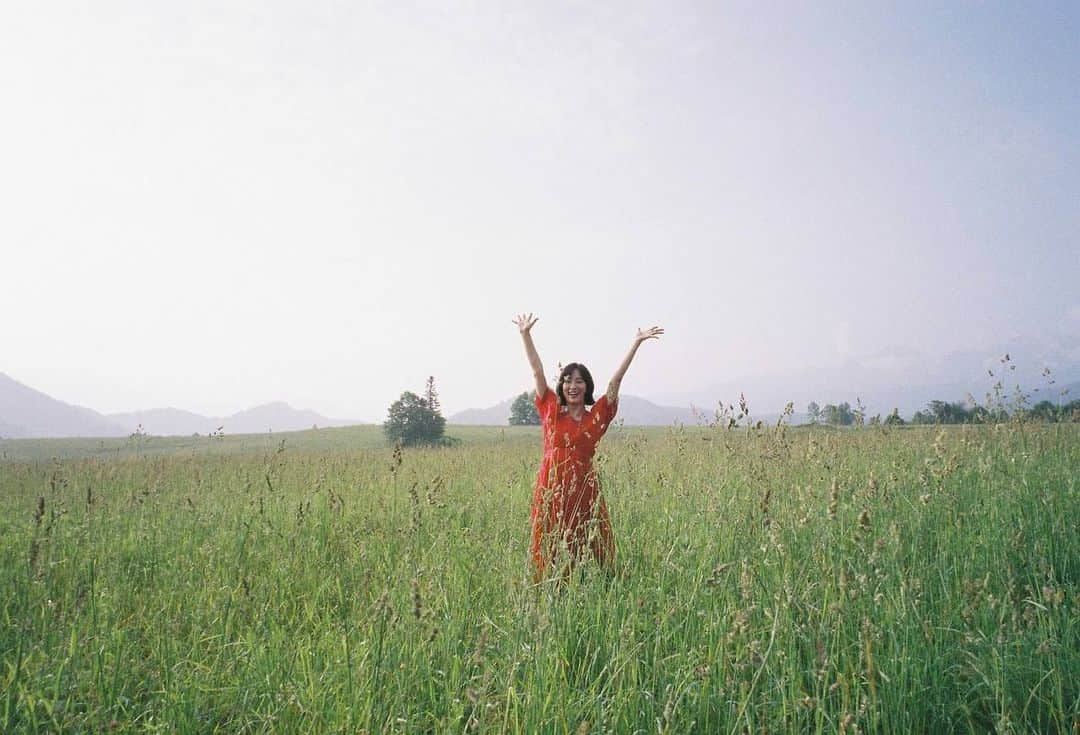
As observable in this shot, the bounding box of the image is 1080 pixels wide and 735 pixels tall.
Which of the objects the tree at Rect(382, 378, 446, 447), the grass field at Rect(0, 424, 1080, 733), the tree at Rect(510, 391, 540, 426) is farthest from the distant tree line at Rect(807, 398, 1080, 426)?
the tree at Rect(510, 391, 540, 426)

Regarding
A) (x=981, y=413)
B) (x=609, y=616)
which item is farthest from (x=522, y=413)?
(x=609, y=616)

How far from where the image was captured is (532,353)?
4949 mm

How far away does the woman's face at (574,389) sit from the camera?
4859 millimetres

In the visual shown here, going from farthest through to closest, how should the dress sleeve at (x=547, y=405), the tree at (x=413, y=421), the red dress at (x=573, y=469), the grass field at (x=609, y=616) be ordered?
the tree at (x=413, y=421)
the dress sleeve at (x=547, y=405)
the red dress at (x=573, y=469)
the grass field at (x=609, y=616)

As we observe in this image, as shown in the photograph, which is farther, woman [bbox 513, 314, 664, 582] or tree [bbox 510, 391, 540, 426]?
tree [bbox 510, 391, 540, 426]

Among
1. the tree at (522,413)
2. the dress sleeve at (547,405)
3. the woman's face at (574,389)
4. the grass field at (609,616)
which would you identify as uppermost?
the tree at (522,413)

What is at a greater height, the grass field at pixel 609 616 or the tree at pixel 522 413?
the tree at pixel 522 413

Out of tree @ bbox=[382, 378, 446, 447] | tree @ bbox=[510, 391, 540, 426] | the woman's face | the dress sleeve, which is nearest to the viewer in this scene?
the dress sleeve

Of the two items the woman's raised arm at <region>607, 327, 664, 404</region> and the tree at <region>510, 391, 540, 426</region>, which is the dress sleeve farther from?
the tree at <region>510, 391, 540, 426</region>

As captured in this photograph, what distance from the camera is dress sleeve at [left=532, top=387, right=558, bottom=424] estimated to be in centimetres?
466

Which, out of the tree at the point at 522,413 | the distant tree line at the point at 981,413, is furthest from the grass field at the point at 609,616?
the tree at the point at 522,413

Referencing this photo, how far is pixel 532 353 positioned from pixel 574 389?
496 mm

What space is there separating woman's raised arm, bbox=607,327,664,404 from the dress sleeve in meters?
0.49

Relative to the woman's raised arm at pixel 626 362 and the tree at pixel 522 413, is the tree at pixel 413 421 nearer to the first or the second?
the tree at pixel 522 413
